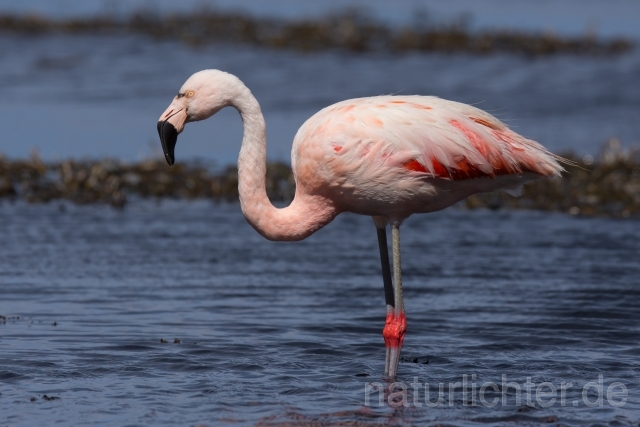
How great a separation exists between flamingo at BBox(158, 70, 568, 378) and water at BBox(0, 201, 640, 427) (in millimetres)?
728

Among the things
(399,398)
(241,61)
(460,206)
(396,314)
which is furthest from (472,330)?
(241,61)

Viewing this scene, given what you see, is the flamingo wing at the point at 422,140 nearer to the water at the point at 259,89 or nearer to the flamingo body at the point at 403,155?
the flamingo body at the point at 403,155

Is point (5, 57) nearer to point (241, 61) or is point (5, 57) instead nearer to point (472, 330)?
point (241, 61)

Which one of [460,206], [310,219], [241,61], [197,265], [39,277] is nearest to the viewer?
[310,219]

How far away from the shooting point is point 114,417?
550 cm

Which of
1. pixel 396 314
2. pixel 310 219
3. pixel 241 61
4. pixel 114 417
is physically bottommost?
pixel 114 417

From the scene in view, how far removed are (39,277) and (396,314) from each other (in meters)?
3.32

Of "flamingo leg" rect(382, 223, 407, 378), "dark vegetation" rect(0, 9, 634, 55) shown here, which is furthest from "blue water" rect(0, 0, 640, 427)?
"dark vegetation" rect(0, 9, 634, 55)

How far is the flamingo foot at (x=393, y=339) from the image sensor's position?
6.41 meters

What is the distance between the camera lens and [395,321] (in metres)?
6.62

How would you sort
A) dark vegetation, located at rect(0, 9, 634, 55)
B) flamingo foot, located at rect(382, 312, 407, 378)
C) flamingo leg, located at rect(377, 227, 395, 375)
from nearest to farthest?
1. flamingo foot, located at rect(382, 312, 407, 378)
2. flamingo leg, located at rect(377, 227, 395, 375)
3. dark vegetation, located at rect(0, 9, 634, 55)

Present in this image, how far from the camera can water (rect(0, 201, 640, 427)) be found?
19.0 ft

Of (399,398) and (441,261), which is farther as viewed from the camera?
(441,261)

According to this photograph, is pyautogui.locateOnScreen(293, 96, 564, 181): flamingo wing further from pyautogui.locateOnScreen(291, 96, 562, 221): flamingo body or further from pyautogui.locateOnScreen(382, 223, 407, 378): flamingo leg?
pyautogui.locateOnScreen(382, 223, 407, 378): flamingo leg
